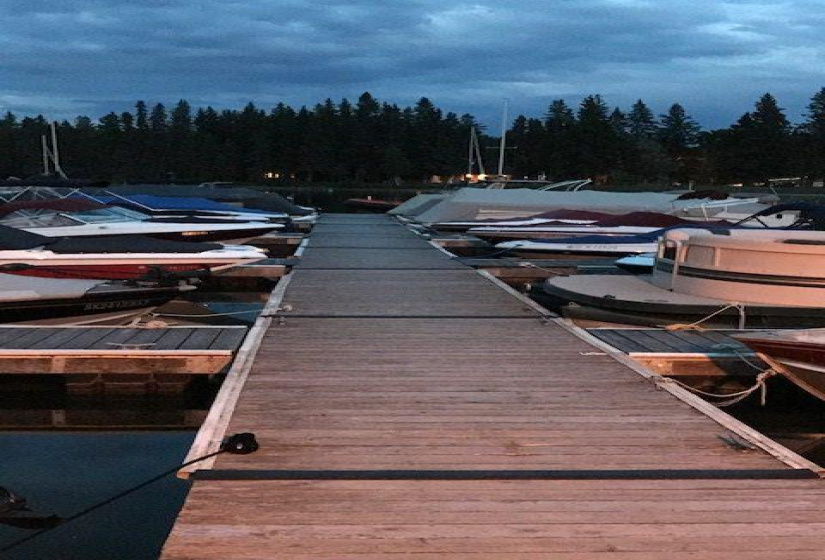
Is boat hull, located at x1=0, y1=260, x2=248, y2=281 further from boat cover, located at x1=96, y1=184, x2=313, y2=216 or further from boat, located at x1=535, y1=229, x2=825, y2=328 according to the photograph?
boat cover, located at x1=96, y1=184, x2=313, y2=216

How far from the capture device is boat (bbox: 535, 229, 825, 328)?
990 centimetres

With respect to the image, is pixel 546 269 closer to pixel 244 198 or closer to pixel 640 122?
pixel 244 198

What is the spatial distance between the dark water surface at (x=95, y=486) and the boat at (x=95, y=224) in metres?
8.06

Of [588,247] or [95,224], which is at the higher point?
[95,224]

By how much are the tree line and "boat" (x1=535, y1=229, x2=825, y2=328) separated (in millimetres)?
75043

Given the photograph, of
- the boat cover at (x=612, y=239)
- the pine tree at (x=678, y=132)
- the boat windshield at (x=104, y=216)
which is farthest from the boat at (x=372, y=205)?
the pine tree at (x=678, y=132)

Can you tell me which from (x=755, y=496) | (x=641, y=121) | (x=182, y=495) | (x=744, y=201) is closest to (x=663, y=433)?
(x=755, y=496)

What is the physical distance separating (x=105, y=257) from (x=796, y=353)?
9.85 meters

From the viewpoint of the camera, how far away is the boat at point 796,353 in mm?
6672

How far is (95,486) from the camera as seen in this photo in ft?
21.8

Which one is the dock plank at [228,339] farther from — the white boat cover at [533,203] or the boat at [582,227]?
the white boat cover at [533,203]

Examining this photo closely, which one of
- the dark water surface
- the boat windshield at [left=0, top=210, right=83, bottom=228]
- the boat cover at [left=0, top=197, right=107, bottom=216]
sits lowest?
the dark water surface

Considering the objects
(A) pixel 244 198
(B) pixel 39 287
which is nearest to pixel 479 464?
(B) pixel 39 287

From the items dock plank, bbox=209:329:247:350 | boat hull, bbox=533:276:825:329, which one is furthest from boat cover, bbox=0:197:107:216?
boat hull, bbox=533:276:825:329
